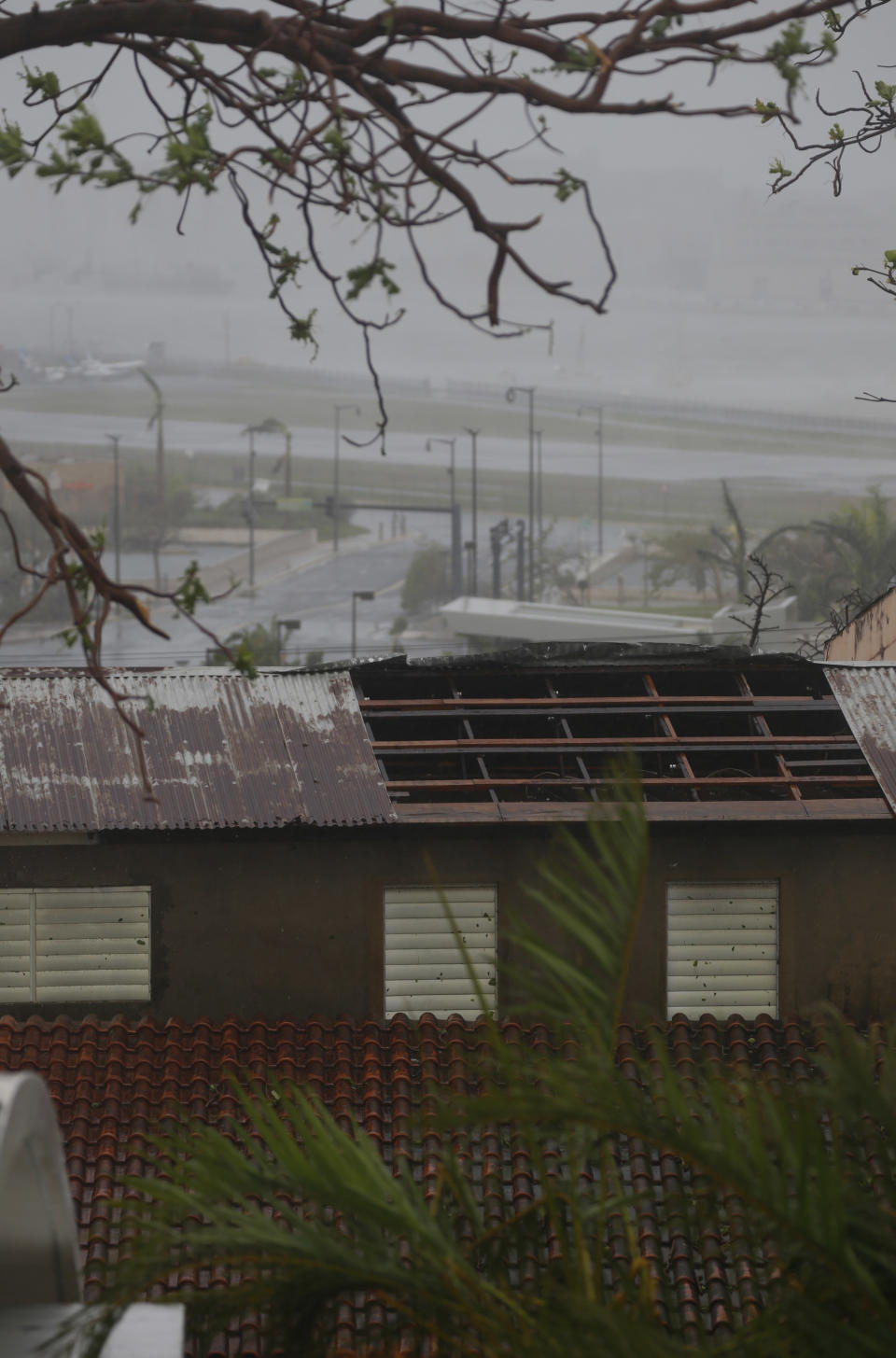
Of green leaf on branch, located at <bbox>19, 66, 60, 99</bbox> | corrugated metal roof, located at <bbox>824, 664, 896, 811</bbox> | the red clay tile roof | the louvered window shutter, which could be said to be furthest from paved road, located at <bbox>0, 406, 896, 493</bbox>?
green leaf on branch, located at <bbox>19, 66, 60, 99</bbox>

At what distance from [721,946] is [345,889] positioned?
3.57 m

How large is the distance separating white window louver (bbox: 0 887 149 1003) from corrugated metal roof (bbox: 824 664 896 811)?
700 centimetres

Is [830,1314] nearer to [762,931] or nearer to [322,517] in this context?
[762,931]

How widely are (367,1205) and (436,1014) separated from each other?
969cm

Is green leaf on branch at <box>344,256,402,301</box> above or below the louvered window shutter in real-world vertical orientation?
above

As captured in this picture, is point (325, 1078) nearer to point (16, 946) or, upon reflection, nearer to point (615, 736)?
point (16, 946)

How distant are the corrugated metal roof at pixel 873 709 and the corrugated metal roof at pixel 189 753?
478 cm

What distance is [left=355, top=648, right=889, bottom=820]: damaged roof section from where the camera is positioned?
1459 cm

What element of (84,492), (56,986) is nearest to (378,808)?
(56,986)

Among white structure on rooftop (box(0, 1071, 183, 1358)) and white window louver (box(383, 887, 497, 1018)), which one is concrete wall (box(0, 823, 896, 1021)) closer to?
white window louver (box(383, 887, 497, 1018))

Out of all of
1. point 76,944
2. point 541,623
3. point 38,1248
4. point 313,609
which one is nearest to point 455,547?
point 313,609

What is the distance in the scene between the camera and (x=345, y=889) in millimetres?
14430

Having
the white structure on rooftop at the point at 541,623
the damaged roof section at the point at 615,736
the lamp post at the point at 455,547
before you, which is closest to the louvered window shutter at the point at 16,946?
the damaged roof section at the point at 615,736

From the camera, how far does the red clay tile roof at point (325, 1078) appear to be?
34.2 ft
